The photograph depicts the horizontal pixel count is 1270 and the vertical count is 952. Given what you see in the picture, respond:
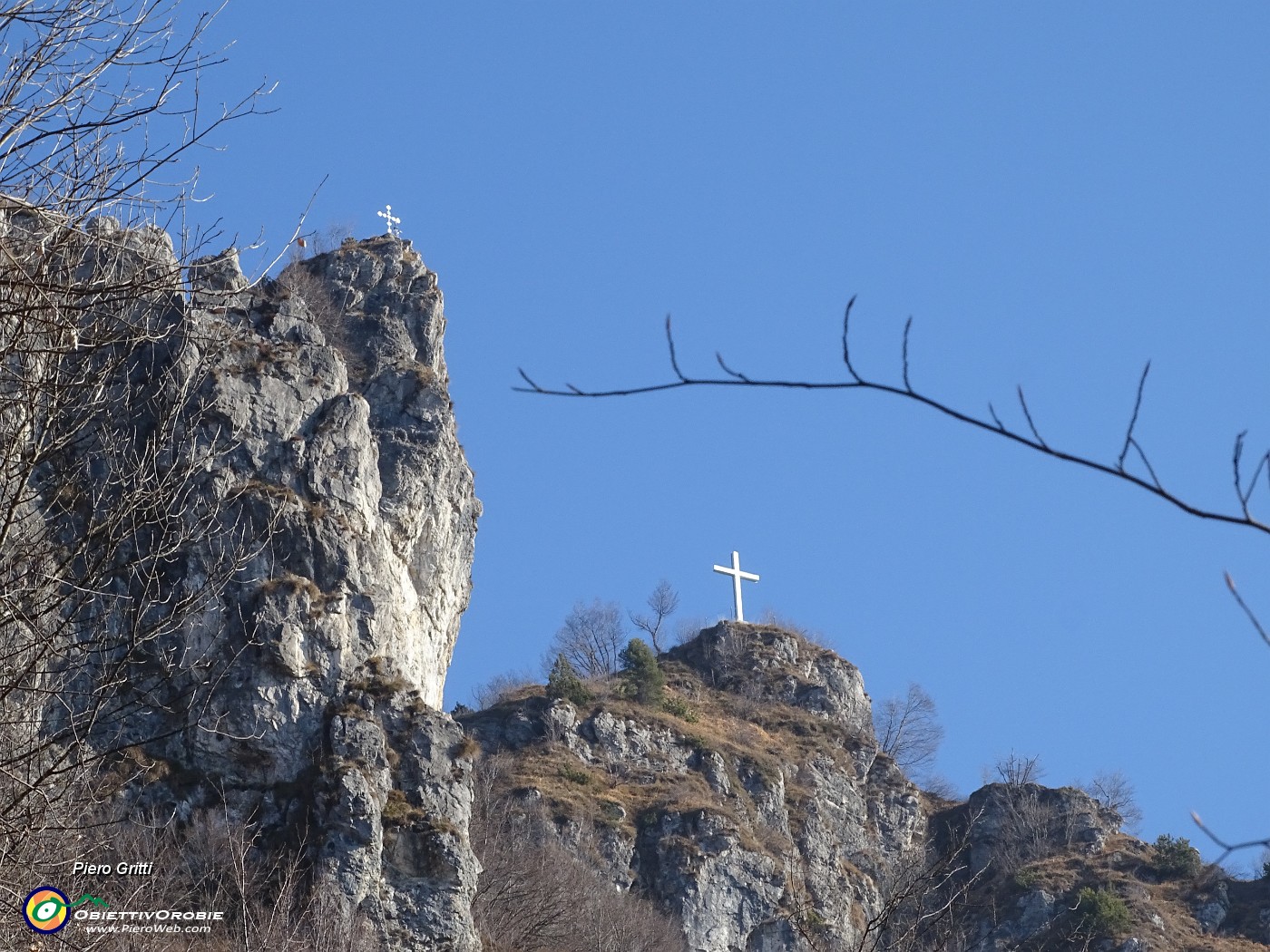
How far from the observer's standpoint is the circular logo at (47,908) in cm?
1166

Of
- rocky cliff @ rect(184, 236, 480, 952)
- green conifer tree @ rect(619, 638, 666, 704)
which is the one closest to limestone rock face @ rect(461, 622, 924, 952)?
green conifer tree @ rect(619, 638, 666, 704)

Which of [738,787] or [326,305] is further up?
[326,305]

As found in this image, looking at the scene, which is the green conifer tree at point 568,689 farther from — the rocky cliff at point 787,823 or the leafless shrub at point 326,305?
the leafless shrub at point 326,305

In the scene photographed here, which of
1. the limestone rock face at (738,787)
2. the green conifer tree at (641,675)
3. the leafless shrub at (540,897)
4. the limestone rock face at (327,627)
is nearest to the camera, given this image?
the limestone rock face at (327,627)

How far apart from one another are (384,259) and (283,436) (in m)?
11.9

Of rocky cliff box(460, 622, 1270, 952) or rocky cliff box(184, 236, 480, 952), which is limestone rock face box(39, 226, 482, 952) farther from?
rocky cliff box(460, 622, 1270, 952)

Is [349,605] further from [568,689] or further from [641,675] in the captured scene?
[641,675]

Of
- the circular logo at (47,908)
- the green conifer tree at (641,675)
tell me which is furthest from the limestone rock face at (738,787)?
the circular logo at (47,908)

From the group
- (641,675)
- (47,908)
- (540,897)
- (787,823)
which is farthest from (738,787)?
(47,908)

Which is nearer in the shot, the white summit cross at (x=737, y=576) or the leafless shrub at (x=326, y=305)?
the leafless shrub at (x=326, y=305)

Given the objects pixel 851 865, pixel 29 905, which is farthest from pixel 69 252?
pixel 851 865

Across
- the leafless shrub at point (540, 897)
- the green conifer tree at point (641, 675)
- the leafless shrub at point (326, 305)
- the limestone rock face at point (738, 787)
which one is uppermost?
the leafless shrub at point (326, 305)

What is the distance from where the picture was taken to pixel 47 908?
11961mm

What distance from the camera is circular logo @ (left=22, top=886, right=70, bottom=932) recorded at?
11664mm
